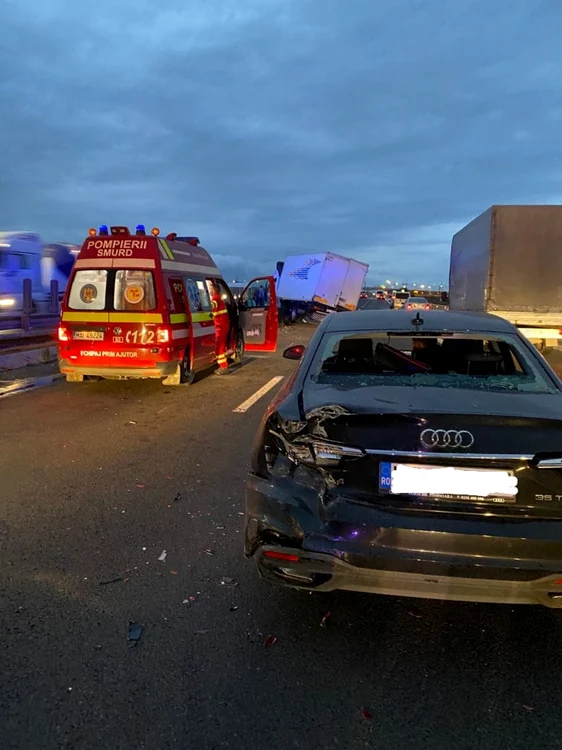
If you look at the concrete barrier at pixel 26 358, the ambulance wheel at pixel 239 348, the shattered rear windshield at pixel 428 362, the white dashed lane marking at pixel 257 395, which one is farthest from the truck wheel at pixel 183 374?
the shattered rear windshield at pixel 428 362

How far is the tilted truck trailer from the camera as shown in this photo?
1259 cm

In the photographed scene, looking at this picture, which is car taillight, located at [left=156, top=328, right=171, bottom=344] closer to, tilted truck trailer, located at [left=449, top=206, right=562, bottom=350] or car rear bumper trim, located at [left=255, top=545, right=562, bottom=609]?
car rear bumper trim, located at [left=255, top=545, right=562, bottom=609]

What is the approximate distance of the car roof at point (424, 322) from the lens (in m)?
3.76

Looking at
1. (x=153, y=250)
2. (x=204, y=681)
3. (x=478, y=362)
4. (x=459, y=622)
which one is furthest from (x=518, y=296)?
(x=204, y=681)

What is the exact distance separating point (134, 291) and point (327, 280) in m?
20.0

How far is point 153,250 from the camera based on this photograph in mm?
8352

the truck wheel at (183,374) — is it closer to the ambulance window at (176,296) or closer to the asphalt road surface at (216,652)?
the ambulance window at (176,296)

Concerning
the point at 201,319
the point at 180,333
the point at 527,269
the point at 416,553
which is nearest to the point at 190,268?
the point at 201,319

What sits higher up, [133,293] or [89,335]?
[133,293]

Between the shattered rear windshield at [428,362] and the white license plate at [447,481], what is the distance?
69 centimetres

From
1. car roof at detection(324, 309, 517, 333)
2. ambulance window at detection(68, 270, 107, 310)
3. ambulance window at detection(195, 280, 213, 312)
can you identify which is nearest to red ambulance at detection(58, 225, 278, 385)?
ambulance window at detection(68, 270, 107, 310)

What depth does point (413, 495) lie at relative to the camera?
2506 millimetres

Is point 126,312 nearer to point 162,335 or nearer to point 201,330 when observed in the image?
point 162,335

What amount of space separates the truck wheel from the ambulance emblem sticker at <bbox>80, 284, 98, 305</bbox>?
62.1 inches
